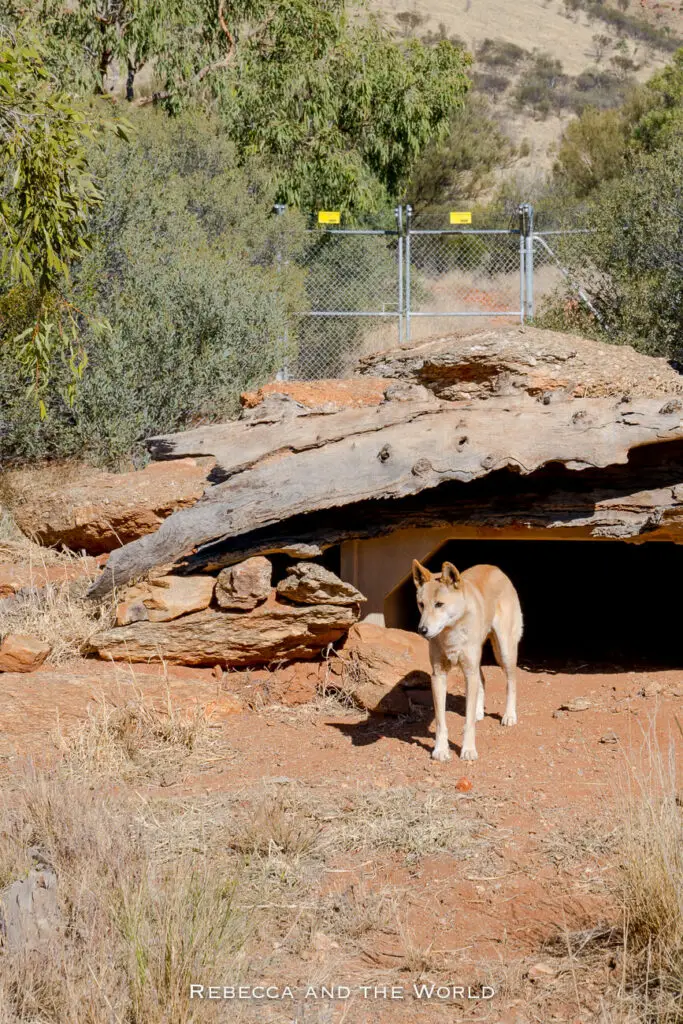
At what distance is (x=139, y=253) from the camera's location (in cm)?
1289

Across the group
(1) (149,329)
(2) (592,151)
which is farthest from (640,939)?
(2) (592,151)

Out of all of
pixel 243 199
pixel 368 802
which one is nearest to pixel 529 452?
pixel 368 802

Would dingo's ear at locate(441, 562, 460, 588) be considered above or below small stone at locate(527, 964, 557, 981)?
above

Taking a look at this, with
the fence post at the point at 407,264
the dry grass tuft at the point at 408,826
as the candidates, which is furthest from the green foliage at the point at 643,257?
the dry grass tuft at the point at 408,826

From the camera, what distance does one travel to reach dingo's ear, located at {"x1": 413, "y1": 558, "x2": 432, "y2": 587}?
252 inches

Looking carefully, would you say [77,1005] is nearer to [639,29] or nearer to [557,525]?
[557,525]

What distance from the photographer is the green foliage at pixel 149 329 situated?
37.7ft

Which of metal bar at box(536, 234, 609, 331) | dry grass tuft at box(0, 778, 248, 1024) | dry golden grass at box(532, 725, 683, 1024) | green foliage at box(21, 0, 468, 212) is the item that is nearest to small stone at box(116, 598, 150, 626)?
dry grass tuft at box(0, 778, 248, 1024)

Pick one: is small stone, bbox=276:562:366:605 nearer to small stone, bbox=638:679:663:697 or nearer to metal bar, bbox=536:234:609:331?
small stone, bbox=638:679:663:697

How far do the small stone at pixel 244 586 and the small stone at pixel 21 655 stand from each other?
120 cm

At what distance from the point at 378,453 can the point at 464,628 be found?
54.5 inches

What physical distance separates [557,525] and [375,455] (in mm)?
1288

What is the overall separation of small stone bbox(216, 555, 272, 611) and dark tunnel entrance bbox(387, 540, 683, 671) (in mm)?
1536

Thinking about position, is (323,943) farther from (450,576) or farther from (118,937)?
(450,576)
